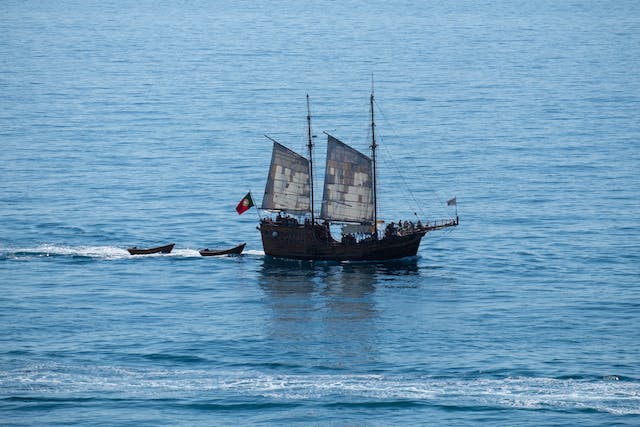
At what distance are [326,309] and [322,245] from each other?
17451 mm

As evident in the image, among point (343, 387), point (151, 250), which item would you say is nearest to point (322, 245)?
point (151, 250)

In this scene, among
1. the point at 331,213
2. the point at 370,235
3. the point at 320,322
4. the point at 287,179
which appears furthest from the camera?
the point at 370,235

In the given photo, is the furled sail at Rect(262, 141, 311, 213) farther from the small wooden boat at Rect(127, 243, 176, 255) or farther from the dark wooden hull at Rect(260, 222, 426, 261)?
the small wooden boat at Rect(127, 243, 176, 255)

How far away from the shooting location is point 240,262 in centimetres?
16800

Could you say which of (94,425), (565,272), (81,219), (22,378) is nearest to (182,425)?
(94,425)

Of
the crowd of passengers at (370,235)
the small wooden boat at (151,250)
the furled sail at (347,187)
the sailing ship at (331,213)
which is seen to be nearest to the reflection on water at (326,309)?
the sailing ship at (331,213)

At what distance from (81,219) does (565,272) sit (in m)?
61.0

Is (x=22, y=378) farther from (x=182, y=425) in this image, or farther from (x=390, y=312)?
(x=390, y=312)

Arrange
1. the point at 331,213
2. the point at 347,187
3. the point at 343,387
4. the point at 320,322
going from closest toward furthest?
the point at 343,387, the point at 320,322, the point at 347,187, the point at 331,213

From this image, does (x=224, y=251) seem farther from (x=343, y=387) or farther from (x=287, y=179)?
(x=343, y=387)

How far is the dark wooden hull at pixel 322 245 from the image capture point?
6496 inches

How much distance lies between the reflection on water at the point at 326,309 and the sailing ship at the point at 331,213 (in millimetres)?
1536

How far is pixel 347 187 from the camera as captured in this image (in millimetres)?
165750

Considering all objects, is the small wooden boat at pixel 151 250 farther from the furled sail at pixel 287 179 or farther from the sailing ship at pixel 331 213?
the furled sail at pixel 287 179
